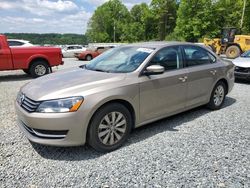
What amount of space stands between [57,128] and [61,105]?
30 centimetres

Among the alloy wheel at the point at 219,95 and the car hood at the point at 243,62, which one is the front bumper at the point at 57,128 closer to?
the alloy wheel at the point at 219,95

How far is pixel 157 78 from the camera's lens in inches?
156

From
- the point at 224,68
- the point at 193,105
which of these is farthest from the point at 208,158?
the point at 224,68

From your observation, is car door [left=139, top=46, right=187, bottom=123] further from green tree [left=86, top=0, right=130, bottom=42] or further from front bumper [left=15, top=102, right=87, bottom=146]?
green tree [left=86, top=0, right=130, bottom=42]

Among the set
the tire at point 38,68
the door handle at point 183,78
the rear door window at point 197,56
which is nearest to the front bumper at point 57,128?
the door handle at point 183,78

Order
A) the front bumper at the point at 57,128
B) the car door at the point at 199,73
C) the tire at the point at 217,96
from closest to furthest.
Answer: the front bumper at the point at 57,128
the car door at the point at 199,73
the tire at the point at 217,96

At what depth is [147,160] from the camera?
327 cm

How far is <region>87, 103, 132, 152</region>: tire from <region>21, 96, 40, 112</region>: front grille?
2.53 ft

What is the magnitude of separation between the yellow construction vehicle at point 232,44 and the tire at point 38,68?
14.5 m

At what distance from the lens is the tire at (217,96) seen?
17.4ft

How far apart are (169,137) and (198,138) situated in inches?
18.4

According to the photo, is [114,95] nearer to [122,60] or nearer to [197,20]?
[122,60]

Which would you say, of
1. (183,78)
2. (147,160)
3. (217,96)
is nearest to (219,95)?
(217,96)

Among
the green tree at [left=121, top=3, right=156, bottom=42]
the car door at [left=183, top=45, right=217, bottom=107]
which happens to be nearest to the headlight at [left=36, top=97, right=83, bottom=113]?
the car door at [left=183, top=45, right=217, bottom=107]
